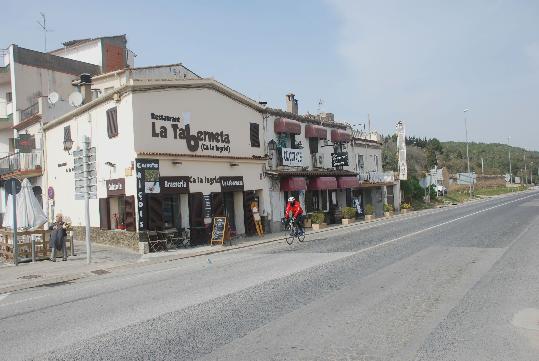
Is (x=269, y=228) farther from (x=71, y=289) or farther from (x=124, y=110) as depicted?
(x=71, y=289)

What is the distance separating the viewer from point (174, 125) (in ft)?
74.6

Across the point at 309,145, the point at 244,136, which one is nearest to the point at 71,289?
the point at 244,136

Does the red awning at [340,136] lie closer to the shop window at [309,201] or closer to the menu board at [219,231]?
the shop window at [309,201]

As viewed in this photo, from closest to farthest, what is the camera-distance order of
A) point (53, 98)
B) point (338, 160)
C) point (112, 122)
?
point (112, 122) → point (53, 98) → point (338, 160)

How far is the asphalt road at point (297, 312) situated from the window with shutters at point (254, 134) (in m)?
14.0

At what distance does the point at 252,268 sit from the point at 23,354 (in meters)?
7.62

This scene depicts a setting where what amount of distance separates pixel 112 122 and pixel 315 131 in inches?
578

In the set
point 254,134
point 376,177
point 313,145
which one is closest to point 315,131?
point 313,145

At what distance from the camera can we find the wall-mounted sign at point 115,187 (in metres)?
21.6

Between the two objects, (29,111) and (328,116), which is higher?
(29,111)

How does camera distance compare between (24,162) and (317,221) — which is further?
(317,221)

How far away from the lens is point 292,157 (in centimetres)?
3031

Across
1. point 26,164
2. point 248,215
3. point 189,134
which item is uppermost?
point 189,134

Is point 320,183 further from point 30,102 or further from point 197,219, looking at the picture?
point 30,102
